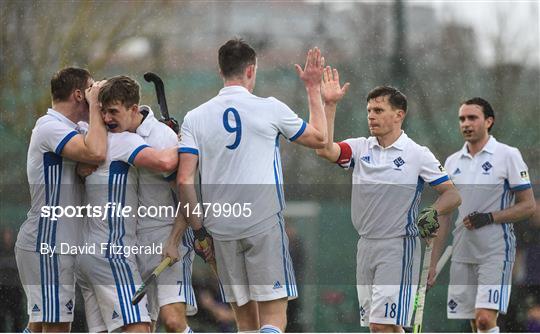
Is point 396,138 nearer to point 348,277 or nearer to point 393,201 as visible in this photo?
point 393,201

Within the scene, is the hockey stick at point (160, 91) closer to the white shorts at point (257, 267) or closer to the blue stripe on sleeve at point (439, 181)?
the white shorts at point (257, 267)

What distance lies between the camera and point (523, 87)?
6.96 m

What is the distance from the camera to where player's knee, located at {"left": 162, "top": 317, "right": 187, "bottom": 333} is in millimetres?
5949

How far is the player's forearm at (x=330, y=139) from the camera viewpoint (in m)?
6.21

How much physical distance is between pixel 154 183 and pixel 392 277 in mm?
1257

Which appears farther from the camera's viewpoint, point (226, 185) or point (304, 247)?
point (304, 247)

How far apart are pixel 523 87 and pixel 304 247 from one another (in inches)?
55.4

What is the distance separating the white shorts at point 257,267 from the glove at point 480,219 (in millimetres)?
1379

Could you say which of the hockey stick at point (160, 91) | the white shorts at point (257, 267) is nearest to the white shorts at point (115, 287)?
the white shorts at point (257, 267)

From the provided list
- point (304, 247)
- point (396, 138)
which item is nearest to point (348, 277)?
point (304, 247)

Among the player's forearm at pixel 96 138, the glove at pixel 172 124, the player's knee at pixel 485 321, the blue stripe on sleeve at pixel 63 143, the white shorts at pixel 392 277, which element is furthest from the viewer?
the player's knee at pixel 485 321

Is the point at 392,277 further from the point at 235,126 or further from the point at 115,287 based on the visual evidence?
the point at 115,287

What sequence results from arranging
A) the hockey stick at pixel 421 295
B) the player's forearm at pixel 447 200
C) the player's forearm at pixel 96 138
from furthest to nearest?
the hockey stick at pixel 421 295
the player's forearm at pixel 447 200
the player's forearm at pixel 96 138

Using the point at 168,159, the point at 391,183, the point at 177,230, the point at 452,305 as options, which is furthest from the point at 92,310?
the point at 452,305
